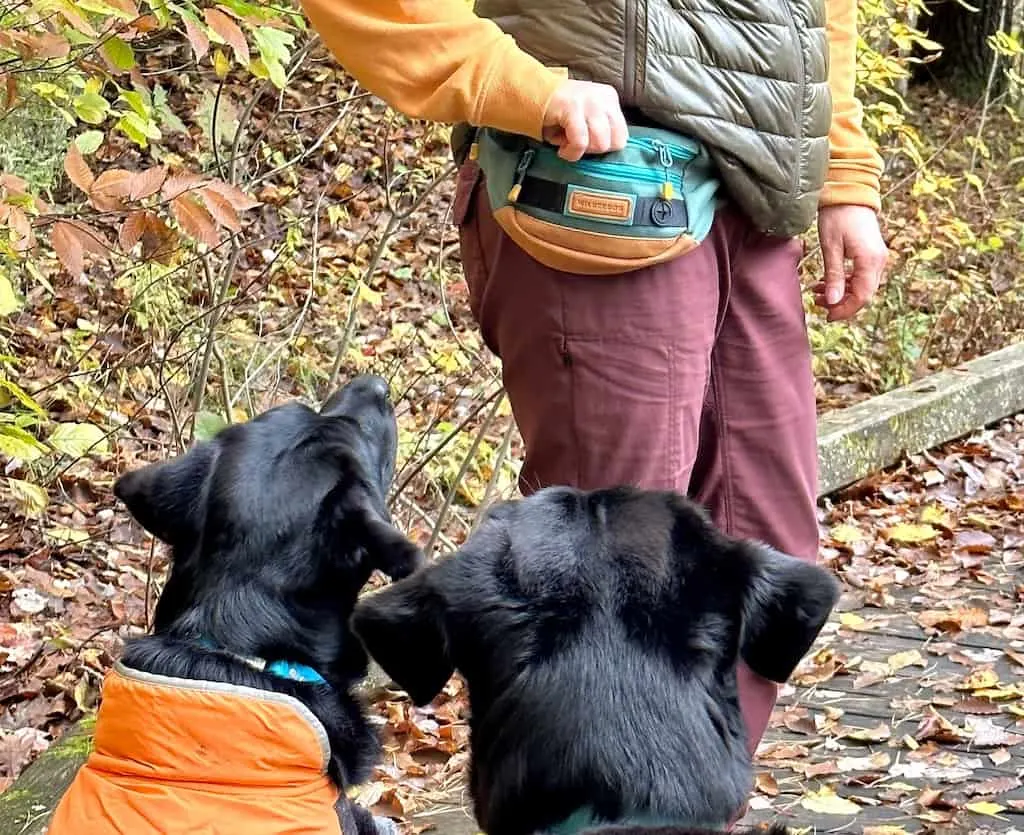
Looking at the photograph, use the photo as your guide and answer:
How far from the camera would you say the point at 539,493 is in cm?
241

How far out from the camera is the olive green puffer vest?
7.90ft

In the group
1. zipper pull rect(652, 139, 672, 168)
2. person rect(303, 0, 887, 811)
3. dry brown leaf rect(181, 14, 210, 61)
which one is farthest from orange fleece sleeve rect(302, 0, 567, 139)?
dry brown leaf rect(181, 14, 210, 61)

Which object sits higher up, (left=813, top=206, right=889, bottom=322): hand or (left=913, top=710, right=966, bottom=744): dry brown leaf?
(left=813, top=206, right=889, bottom=322): hand

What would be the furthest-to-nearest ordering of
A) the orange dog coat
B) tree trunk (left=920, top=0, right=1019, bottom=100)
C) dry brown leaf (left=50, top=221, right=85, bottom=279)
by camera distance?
tree trunk (left=920, top=0, right=1019, bottom=100), dry brown leaf (left=50, top=221, right=85, bottom=279), the orange dog coat

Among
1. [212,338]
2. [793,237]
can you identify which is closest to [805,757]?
[793,237]

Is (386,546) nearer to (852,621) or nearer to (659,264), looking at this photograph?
(659,264)

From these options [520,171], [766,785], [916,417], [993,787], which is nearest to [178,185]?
[520,171]

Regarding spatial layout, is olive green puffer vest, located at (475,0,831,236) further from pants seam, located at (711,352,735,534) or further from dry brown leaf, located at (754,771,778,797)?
dry brown leaf, located at (754,771,778,797)

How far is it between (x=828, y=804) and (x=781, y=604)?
5.85 feet

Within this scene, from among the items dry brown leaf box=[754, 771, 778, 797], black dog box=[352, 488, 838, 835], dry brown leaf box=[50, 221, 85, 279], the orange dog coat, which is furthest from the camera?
dry brown leaf box=[754, 771, 778, 797]

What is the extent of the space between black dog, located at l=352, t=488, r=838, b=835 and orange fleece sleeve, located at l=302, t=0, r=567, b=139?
0.73 metres

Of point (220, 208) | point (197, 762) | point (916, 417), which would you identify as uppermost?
point (220, 208)

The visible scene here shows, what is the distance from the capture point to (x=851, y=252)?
9.77 feet

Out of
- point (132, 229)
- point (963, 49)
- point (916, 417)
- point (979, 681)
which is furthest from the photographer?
point (963, 49)
